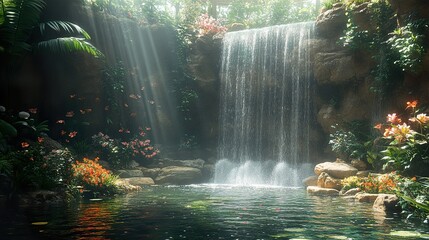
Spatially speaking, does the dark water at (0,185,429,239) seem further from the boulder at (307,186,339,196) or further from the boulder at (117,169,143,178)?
the boulder at (117,169,143,178)

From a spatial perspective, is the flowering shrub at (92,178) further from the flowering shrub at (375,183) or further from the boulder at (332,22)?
the boulder at (332,22)

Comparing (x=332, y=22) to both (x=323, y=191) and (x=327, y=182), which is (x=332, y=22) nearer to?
(x=327, y=182)

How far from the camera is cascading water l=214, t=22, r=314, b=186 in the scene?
1773 cm

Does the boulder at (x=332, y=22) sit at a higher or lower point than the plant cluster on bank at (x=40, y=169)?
higher

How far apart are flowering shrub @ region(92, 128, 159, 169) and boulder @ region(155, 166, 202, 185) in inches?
69.9

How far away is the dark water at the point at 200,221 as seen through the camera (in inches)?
205

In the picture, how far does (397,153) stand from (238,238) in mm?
6462

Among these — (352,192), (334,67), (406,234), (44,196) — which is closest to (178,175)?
(352,192)

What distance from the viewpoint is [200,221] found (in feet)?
20.9

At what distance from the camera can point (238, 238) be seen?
16.5 feet

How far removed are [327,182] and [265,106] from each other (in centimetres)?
771

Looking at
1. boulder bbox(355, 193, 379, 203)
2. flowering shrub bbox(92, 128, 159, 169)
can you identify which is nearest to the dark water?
boulder bbox(355, 193, 379, 203)

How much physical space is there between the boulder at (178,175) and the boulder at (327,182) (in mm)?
5518

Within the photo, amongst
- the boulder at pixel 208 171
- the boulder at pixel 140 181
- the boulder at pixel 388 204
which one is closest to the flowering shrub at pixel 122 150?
the boulder at pixel 140 181
